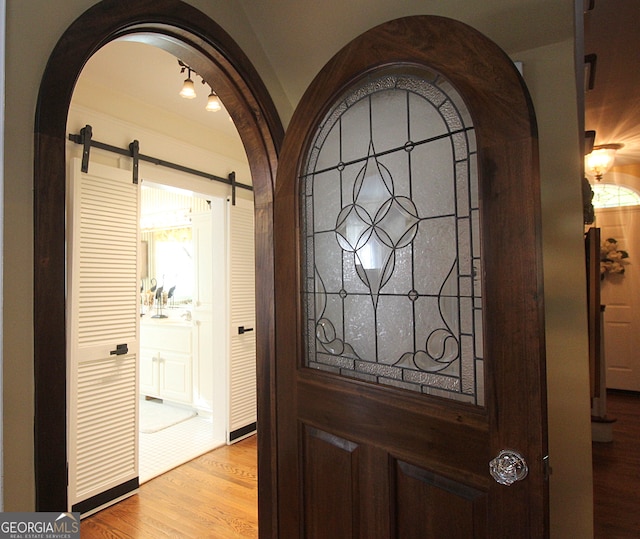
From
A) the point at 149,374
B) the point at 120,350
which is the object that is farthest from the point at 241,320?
the point at 149,374

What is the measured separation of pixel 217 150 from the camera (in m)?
3.43

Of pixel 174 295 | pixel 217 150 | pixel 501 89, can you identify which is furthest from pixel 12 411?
pixel 174 295

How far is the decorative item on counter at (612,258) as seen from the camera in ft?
15.3

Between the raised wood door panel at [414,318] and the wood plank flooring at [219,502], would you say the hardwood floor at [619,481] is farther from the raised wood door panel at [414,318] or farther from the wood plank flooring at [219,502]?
the raised wood door panel at [414,318]

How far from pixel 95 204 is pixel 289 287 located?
68.7 inches

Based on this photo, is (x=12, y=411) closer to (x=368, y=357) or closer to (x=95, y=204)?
(x=368, y=357)

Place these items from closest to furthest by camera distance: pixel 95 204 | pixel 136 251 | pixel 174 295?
pixel 95 204
pixel 136 251
pixel 174 295

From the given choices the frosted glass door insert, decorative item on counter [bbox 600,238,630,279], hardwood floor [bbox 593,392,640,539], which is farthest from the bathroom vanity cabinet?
decorative item on counter [bbox 600,238,630,279]

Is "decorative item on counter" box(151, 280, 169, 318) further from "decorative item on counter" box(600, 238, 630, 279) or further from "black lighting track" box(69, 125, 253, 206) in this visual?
"decorative item on counter" box(600, 238, 630, 279)

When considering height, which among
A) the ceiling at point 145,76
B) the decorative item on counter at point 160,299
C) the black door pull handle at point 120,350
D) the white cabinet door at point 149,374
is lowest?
the white cabinet door at point 149,374

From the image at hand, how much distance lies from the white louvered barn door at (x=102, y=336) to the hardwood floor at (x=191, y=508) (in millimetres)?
164

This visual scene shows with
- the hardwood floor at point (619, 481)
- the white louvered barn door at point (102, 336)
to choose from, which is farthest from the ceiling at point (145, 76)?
the hardwood floor at point (619, 481)

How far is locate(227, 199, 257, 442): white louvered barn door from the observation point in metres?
3.41

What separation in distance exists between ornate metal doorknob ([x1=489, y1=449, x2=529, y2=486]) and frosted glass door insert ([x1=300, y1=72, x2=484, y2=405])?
0.48ft
